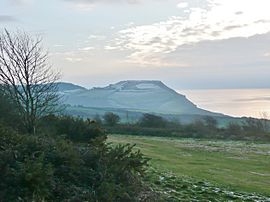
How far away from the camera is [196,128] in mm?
66375

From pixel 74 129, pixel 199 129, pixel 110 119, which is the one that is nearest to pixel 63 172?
pixel 74 129

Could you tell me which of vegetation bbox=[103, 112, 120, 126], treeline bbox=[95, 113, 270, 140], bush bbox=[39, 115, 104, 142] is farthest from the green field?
vegetation bbox=[103, 112, 120, 126]

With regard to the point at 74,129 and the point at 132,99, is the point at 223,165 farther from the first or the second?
the point at 132,99

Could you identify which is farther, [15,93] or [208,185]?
[15,93]

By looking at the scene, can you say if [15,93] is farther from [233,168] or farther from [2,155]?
[233,168]

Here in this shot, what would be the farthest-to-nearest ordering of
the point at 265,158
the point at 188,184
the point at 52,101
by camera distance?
1. the point at 265,158
2. the point at 52,101
3. the point at 188,184

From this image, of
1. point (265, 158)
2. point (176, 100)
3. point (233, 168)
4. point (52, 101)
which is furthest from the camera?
point (176, 100)

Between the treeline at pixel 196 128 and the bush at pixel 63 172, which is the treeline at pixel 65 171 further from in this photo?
the treeline at pixel 196 128

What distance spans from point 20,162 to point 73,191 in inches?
67.2

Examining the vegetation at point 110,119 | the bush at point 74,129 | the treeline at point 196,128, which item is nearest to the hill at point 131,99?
the vegetation at point 110,119

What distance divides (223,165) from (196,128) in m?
32.7

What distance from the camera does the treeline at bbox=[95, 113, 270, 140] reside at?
64250 mm

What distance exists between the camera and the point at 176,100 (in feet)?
640

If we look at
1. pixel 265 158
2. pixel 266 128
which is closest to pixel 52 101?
pixel 265 158
